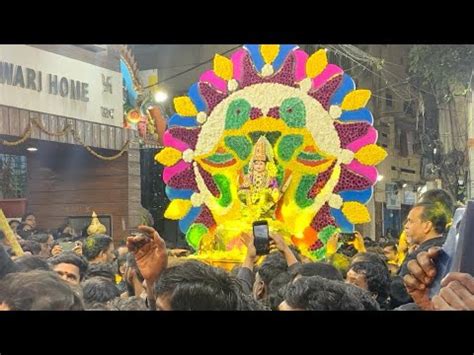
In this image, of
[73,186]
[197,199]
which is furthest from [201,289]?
[73,186]

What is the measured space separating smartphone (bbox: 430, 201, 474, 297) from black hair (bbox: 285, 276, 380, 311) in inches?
14.1

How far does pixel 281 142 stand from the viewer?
11.2ft

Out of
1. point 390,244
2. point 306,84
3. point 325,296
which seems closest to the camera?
point 325,296

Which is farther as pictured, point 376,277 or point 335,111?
point 335,111

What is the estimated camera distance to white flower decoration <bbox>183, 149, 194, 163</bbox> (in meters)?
3.49

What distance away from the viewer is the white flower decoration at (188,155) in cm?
349

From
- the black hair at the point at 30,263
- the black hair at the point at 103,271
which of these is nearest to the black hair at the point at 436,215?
the black hair at the point at 103,271

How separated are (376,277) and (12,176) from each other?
2.03 meters

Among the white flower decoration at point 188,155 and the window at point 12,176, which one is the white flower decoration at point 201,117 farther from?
the window at point 12,176

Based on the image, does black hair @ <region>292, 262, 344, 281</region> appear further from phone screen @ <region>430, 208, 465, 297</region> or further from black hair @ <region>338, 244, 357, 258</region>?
phone screen @ <region>430, 208, 465, 297</region>

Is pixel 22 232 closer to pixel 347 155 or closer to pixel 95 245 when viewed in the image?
pixel 95 245
